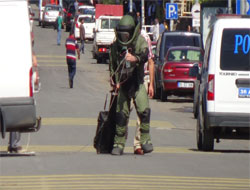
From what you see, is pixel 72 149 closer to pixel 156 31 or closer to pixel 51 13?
pixel 156 31

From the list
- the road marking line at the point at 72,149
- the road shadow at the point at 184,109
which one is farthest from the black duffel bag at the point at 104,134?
the road shadow at the point at 184,109

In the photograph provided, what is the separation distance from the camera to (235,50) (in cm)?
1532

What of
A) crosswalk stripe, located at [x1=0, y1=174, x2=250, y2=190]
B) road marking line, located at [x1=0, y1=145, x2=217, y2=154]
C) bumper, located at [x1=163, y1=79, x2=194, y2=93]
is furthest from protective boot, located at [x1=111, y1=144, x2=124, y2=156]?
bumper, located at [x1=163, y1=79, x2=194, y2=93]

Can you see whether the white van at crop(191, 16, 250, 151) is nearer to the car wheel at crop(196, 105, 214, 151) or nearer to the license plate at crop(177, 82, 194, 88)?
the car wheel at crop(196, 105, 214, 151)

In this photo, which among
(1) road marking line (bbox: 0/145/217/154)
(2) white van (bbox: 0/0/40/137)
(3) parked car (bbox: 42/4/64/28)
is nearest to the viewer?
(2) white van (bbox: 0/0/40/137)

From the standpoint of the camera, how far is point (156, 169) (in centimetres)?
1227

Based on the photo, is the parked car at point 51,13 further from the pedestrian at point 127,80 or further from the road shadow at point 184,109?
the pedestrian at point 127,80

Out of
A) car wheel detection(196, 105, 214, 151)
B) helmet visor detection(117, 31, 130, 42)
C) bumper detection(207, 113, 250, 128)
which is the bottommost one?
car wheel detection(196, 105, 214, 151)

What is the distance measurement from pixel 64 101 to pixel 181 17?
35226 millimetres

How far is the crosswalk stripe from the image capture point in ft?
35.2

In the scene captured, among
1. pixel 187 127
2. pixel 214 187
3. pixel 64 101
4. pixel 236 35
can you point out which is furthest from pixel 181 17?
pixel 214 187

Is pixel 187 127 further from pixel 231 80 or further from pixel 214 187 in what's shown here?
pixel 214 187

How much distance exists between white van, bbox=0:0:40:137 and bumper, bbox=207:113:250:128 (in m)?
2.75

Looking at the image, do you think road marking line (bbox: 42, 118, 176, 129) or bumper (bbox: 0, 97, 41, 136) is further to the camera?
road marking line (bbox: 42, 118, 176, 129)
